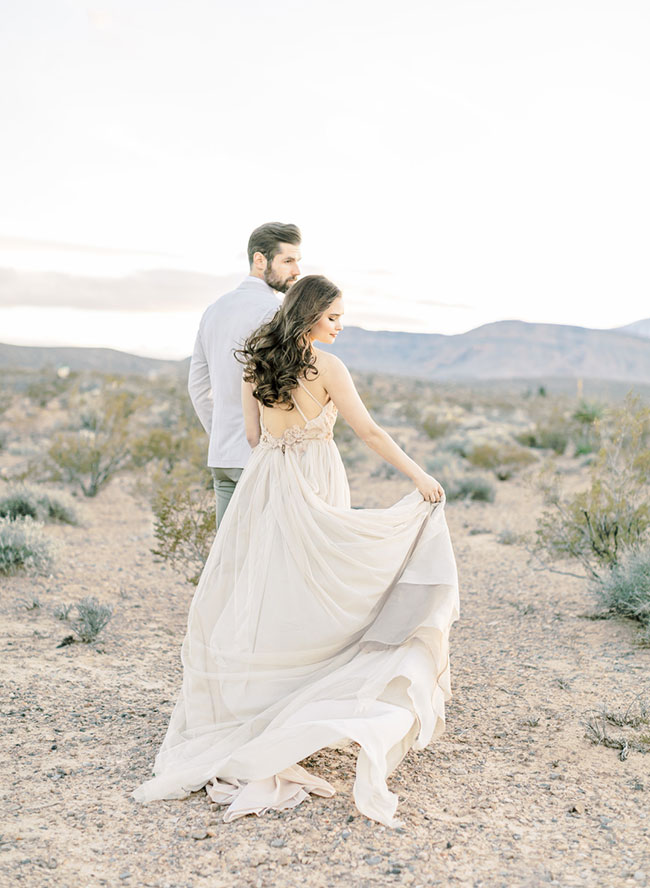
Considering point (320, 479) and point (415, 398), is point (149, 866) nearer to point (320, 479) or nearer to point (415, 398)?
point (320, 479)

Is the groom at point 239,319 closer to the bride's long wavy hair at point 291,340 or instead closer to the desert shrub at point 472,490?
the bride's long wavy hair at point 291,340

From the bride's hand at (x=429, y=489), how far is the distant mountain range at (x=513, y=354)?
10988 centimetres

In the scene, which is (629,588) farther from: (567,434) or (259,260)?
(567,434)

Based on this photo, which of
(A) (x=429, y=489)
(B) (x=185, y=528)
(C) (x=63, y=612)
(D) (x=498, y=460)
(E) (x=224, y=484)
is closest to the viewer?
→ (A) (x=429, y=489)

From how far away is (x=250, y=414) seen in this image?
3.89 metres

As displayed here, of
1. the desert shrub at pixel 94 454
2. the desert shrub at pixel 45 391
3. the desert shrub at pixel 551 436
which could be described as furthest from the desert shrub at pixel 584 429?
the desert shrub at pixel 45 391

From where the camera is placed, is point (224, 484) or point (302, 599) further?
point (224, 484)

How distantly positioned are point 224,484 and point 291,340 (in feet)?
3.94

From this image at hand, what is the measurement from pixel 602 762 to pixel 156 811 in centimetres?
200

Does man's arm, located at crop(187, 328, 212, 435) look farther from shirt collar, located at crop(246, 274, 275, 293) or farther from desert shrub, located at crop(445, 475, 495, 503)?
desert shrub, located at crop(445, 475, 495, 503)

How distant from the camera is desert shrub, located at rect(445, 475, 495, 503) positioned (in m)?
13.0

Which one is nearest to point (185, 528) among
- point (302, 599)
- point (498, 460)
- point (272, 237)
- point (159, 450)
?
point (272, 237)

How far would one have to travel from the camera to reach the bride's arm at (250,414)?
3842 millimetres

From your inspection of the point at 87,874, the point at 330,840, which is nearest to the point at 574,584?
the point at 330,840
